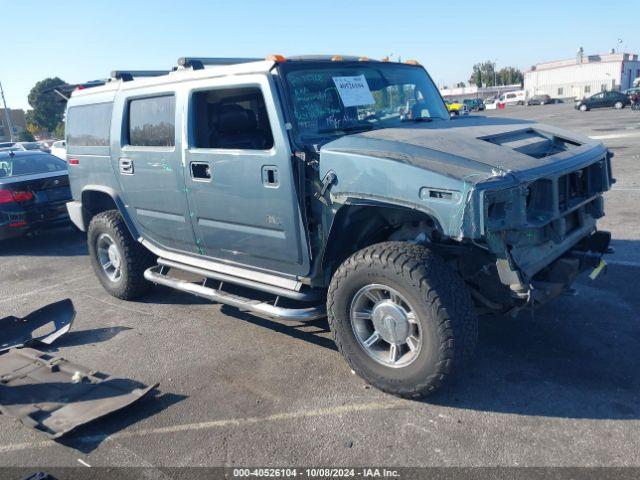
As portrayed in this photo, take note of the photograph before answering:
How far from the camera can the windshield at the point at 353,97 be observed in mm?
4008

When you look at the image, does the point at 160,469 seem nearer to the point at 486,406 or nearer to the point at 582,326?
the point at 486,406

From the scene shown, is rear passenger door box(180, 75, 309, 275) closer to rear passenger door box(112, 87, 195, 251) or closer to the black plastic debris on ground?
rear passenger door box(112, 87, 195, 251)

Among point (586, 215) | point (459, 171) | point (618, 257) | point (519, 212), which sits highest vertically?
point (459, 171)

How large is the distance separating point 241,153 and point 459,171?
1694mm

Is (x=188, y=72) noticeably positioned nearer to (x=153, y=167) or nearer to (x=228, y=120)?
(x=228, y=120)

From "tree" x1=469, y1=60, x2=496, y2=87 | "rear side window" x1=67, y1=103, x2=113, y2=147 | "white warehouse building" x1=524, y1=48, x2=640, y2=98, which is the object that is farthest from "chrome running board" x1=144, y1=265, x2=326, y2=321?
"tree" x1=469, y1=60, x2=496, y2=87

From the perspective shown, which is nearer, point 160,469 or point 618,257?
point 160,469

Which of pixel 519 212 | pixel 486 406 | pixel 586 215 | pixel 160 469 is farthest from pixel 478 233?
pixel 160 469

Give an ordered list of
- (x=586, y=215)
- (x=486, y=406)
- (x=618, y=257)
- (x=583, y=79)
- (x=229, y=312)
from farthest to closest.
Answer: (x=583, y=79), (x=618, y=257), (x=229, y=312), (x=586, y=215), (x=486, y=406)

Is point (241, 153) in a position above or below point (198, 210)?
above

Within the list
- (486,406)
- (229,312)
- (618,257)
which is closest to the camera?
(486,406)

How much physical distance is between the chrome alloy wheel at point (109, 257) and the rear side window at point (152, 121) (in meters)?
1.21

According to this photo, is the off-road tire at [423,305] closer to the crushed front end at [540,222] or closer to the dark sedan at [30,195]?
the crushed front end at [540,222]

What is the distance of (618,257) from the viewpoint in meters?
5.98
